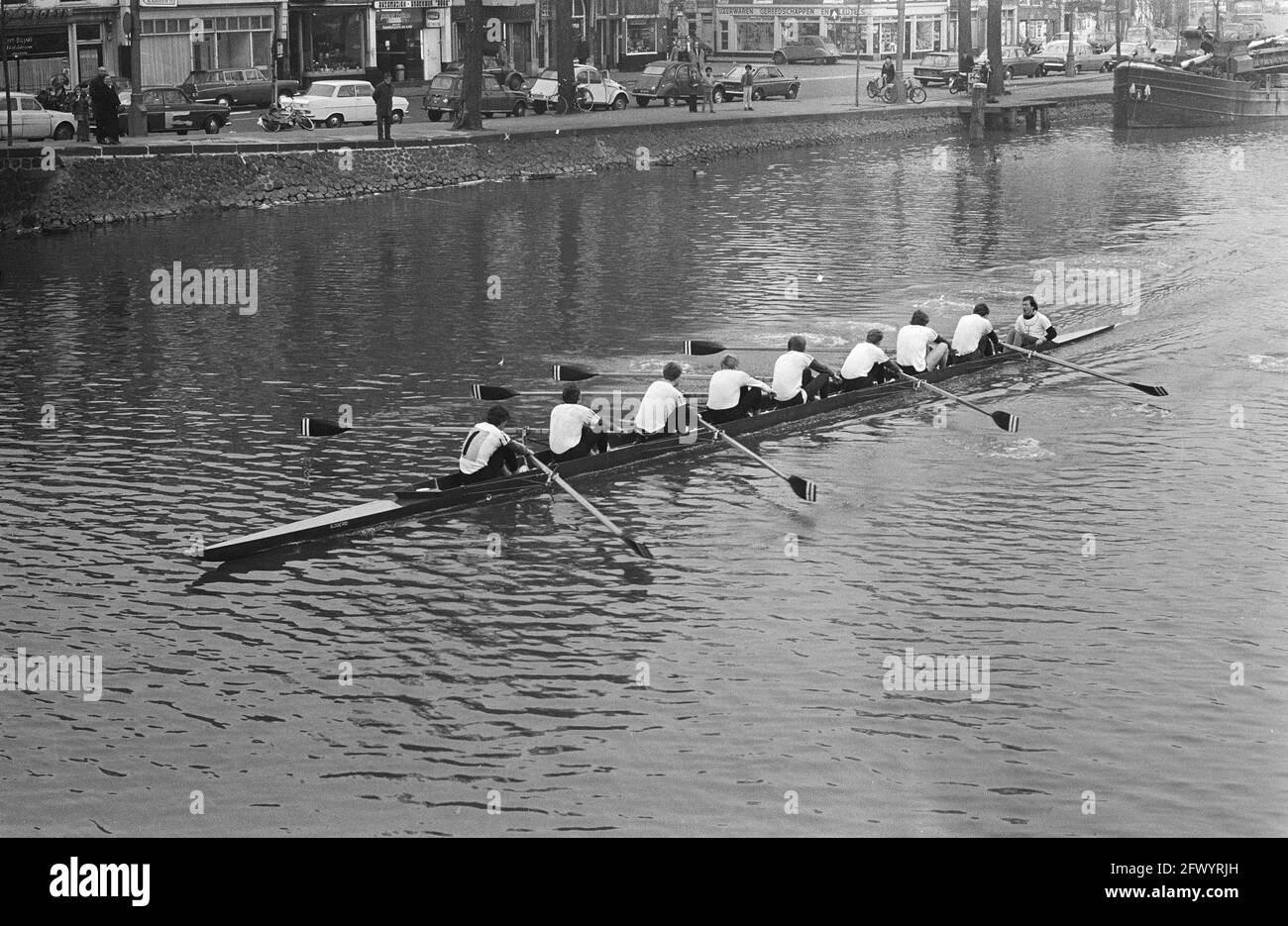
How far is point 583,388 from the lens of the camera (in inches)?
1180

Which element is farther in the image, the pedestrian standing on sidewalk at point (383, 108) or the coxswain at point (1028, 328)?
the pedestrian standing on sidewalk at point (383, 108)

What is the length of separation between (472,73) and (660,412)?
36148mm

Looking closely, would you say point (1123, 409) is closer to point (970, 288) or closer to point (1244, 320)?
point (1244, 320)

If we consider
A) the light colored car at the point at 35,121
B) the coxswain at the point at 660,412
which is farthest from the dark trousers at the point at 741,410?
the light colored car at the point at 35,121

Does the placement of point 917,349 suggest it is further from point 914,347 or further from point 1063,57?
point 1063,57

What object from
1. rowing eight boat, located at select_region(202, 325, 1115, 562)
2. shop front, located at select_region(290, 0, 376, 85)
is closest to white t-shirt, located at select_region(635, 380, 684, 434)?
rowing eight boat, located at select_region(202, 325, 1115, 562)

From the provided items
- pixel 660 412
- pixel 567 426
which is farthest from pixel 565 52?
pixel 567 426

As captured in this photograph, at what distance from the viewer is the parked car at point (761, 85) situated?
7756 centimetres

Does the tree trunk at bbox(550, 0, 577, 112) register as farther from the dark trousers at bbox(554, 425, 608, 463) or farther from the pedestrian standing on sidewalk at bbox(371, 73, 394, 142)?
the dark trousers at bbox(554, 425, 608, 463)

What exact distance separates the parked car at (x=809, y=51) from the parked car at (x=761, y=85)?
81.1 ft

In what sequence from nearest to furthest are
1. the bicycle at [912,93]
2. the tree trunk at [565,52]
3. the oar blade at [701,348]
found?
the oar blade at [701,348]
the tree trunk at [565,52]
the bicycle at [912,93]

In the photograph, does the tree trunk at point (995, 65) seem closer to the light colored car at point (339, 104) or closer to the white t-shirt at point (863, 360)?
the light colored car at point (339, 104)
